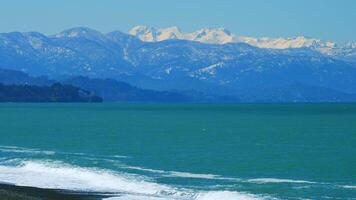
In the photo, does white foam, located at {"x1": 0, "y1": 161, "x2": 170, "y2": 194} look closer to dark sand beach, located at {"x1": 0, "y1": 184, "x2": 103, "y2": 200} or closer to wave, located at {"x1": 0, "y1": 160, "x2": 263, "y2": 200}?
wave, located at {"x1": 0, "y1": 160, "x2": 263, "y2": 200}

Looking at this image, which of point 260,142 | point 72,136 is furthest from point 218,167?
point 72,136

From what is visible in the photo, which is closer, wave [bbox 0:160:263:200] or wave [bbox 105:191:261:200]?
wave [bbox 105:191:261:200]

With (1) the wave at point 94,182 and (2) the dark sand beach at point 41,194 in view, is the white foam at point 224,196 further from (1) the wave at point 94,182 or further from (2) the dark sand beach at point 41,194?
(2) the dark sand beach at point 41,194

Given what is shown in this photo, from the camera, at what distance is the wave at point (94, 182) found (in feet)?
162

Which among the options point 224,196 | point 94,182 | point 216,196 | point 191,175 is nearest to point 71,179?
point 94,182

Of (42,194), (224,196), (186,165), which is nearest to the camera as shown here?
(224,196)

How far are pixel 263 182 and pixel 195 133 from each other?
2631 inches

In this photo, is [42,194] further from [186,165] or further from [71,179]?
[186,165]

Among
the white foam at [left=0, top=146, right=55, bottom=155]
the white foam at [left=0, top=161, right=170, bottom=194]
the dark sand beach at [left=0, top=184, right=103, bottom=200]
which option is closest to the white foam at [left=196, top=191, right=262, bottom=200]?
the white foam at [left=0, top=161, right=170, bottom=194]

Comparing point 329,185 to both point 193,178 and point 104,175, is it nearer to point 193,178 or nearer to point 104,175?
point 193,178

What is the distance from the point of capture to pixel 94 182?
185 ft

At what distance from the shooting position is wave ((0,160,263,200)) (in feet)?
162

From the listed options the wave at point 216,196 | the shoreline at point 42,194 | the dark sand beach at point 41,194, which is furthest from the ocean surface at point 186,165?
the dark sand beach at point 41,194

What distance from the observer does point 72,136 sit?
116 m
